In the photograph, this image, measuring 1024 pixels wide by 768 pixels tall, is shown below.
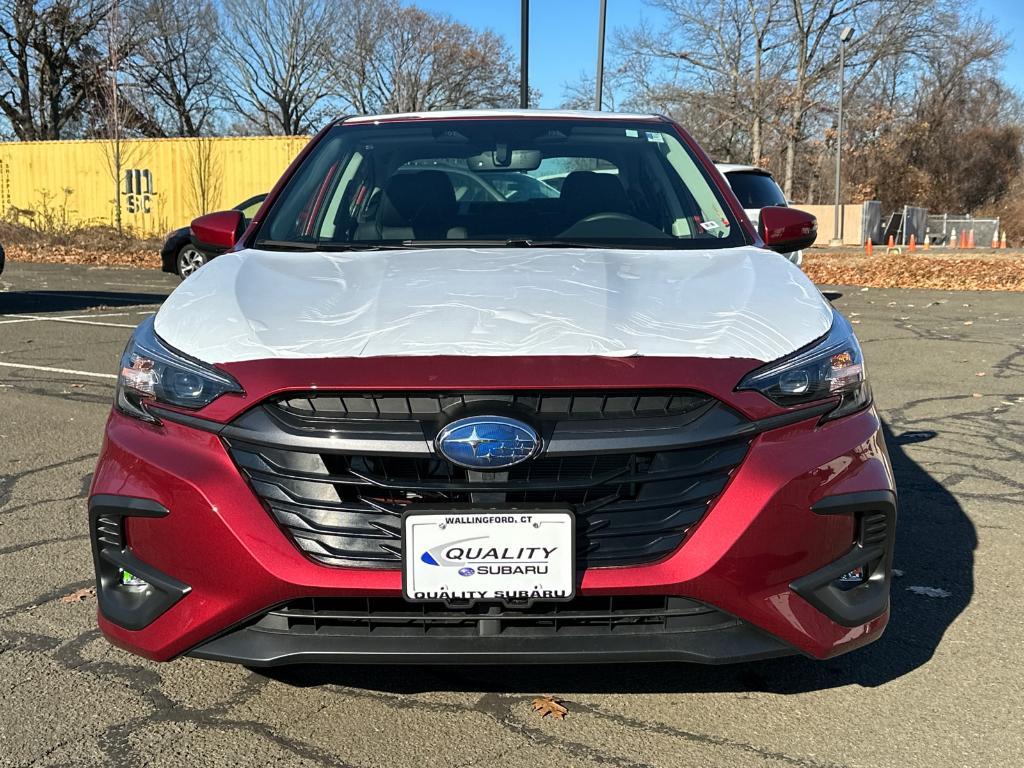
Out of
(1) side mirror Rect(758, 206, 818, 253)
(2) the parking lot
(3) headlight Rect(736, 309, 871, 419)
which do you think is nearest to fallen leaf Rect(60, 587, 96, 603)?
(2) the parking lot

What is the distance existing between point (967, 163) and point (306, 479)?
182 feet

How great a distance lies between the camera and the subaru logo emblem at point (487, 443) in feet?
7.33

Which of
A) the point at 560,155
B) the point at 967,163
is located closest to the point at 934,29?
the point at 967,163

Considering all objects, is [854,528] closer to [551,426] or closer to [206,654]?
[551,426]

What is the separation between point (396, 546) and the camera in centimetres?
226

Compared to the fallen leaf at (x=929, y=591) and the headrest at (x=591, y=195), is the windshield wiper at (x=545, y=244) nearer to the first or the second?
the headrest at (x=591, y=195)

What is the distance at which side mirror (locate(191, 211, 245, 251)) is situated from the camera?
3.74 m

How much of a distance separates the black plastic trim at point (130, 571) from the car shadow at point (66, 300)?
10601 millimetres

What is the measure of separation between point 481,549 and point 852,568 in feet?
2.80

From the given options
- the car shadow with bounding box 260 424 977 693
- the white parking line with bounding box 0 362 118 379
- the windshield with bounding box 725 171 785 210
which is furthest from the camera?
the windshield with bounding box 725 171 785 210

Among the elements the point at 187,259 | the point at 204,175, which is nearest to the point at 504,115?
the point at 187,259

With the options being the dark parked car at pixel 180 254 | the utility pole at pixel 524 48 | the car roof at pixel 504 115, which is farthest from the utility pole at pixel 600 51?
the car roof at pixel 504 115

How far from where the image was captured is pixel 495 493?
2273 mm

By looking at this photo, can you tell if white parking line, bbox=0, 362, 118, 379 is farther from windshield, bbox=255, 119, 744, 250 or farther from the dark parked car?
the dark parked car
